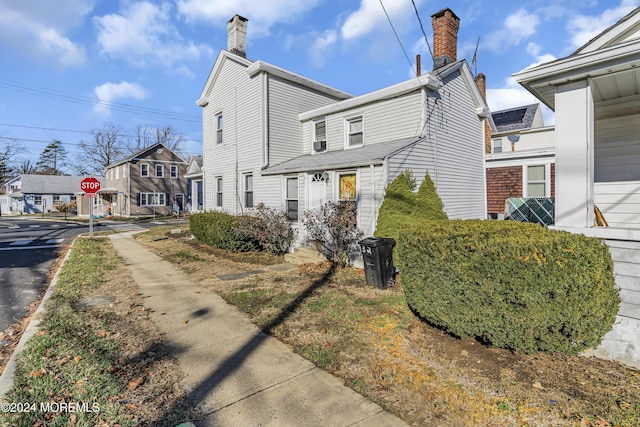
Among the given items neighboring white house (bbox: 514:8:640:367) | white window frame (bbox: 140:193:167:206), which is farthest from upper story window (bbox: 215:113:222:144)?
white window frame (bbox: 140:193:167:206)

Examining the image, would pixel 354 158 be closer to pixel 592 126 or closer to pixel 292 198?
pixel 292 198

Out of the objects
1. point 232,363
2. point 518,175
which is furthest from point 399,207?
point 518,175

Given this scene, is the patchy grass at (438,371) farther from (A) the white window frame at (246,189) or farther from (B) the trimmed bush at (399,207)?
(A) the white window frame at (246,189)

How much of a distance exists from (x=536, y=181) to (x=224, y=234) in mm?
12617

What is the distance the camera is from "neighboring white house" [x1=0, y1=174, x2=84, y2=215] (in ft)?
158

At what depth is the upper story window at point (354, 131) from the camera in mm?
11682

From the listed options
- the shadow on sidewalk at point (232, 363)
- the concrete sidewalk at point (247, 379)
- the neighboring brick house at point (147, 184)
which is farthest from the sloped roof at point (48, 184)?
the shadow on sidewalk at point (232, 363)

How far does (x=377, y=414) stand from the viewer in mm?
2844

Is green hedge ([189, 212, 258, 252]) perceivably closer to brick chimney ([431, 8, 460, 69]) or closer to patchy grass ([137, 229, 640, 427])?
patchy grass ([137, 229, 640, 427])

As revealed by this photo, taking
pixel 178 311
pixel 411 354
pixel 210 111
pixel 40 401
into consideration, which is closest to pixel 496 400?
pixel 411 354

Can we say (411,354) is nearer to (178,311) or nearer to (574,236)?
(574,236)

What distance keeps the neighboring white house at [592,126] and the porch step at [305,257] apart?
6.49 m

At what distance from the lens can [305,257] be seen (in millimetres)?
9953

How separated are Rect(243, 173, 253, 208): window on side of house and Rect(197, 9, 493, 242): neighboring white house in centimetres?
4
